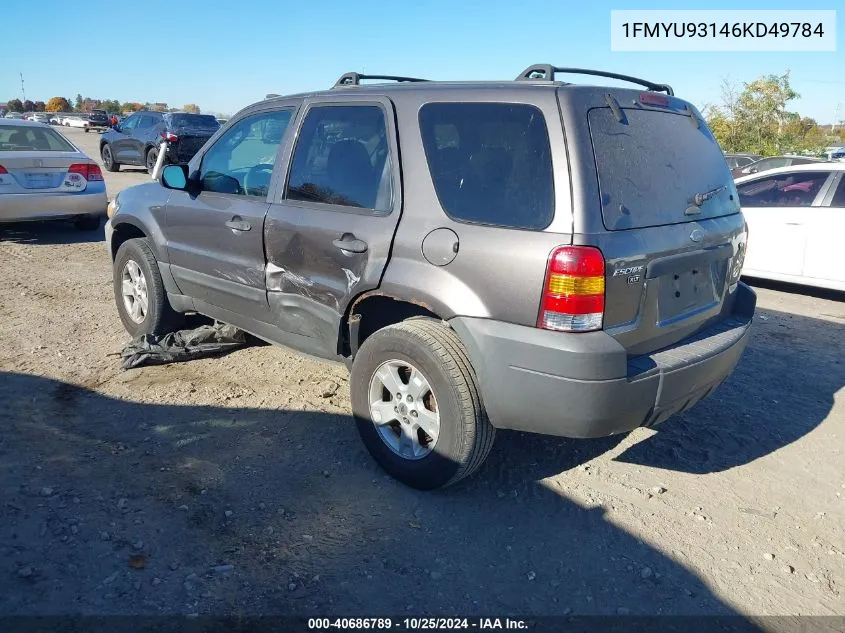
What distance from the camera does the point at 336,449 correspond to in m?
3.81

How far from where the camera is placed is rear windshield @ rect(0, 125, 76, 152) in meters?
9.15

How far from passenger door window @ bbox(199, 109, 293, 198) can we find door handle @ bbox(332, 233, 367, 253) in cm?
84

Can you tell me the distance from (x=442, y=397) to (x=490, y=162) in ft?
3.57

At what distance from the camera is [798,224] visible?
749 cm

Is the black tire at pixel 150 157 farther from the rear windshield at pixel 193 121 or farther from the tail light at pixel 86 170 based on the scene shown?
the tail light at pixel 86 170

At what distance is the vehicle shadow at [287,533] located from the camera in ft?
8.68

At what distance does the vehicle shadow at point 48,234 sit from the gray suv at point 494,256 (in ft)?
22.4

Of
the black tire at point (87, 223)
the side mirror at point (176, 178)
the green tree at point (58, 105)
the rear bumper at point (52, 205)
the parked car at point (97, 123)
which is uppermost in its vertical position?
the green tree at point (58, 105)

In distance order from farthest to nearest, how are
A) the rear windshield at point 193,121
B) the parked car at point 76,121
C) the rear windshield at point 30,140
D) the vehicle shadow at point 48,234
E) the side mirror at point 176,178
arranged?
the parked car at point 76,121
the rear windshield at point 193,121
the vehicle shadow at point 48,234
the rear windshield at point 30,140
the side mirror at point 176,178

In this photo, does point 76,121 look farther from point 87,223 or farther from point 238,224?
point 238,224

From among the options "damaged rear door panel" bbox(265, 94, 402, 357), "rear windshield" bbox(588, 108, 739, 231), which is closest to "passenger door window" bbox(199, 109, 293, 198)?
"damaged rear door panel" bbox(265, 94, 402, 357)

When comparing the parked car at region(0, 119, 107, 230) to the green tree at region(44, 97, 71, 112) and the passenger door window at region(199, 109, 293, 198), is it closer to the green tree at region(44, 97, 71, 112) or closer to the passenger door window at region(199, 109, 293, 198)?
the passenger door window at region(199, 109, 293, 198)

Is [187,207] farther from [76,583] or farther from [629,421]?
[629,421]

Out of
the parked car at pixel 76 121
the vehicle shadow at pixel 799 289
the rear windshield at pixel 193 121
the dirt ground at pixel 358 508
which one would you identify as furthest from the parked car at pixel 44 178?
the parked car at pixel 76 121
